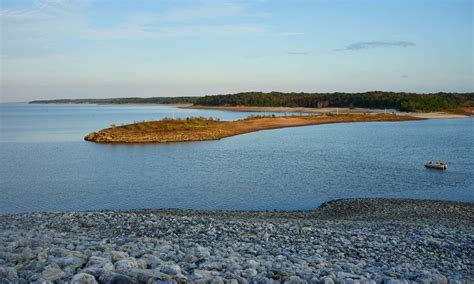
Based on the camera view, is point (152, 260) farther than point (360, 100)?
No

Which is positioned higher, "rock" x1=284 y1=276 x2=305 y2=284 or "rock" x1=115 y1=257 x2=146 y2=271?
"rock" x1=115 y1=257 x2=146 y2=271

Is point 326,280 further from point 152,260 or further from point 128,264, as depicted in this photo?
point 128,264

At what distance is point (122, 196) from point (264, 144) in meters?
26.2

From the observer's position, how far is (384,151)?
39.1 meters

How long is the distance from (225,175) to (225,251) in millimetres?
18787

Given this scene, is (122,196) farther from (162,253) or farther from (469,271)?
(469,271)

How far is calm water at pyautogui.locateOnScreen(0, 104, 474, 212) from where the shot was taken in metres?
21.2

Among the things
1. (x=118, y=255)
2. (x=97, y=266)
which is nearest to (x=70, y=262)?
(x=97, y=266)

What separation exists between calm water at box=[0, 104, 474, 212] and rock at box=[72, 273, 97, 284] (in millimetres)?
13158

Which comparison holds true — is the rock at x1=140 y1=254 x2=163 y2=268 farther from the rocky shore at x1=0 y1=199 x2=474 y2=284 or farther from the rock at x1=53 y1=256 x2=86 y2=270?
the rock at x1=53 y1=256 x2=86 y2=270

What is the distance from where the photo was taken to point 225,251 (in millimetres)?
9062

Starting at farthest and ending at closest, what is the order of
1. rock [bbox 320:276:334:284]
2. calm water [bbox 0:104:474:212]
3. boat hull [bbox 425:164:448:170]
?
boat hull [bbox 425:164:448:170] < calm water [bbox 0:104:474:212] < rock [bbox 320:276:334:284]

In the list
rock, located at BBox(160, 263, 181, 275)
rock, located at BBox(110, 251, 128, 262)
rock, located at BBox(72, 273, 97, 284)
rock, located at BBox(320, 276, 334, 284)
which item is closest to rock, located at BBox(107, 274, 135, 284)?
rock, located at BBox(72, 273, 97, 284)

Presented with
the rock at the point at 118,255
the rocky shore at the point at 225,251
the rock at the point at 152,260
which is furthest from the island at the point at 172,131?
the rock at the point at 152,260
